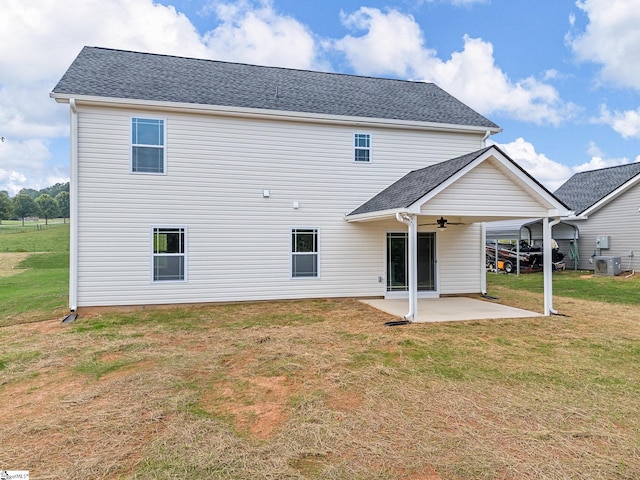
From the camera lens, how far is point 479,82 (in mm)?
21516

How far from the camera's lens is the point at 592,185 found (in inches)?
874

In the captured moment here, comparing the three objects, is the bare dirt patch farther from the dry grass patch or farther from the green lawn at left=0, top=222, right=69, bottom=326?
the dry grass patch

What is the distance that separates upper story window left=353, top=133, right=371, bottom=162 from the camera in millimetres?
11031

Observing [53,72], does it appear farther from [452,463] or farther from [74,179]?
[452,463]

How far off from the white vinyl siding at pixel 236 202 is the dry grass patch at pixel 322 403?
7.87 feet

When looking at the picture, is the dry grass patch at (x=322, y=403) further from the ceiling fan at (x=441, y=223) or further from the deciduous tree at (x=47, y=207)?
the deciduous tree at (x=47, y=207)

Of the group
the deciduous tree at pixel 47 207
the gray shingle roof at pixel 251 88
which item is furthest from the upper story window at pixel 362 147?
the deciduous tree at pixel 47 207

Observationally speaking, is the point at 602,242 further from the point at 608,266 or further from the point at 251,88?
the point at 251,88

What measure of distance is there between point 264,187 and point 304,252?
2164 mm

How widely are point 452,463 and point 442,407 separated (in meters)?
1.05

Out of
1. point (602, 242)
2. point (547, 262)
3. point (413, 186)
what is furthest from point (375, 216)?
point (602, 242)

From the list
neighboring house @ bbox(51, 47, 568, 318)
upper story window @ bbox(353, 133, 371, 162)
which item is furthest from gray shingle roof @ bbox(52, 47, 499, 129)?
upper story window @ bbox(353, 133, 371, 162)

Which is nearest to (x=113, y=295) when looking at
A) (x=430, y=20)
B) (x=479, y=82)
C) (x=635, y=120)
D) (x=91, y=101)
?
(x=91, y=101)

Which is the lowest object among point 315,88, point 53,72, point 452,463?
point 452,463
